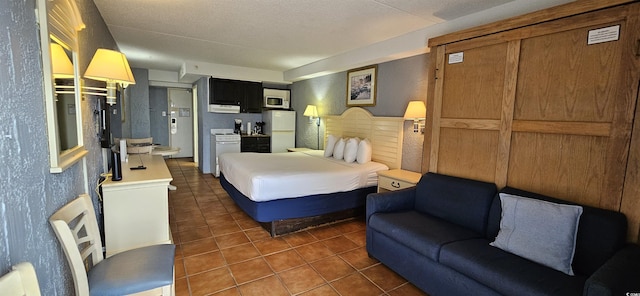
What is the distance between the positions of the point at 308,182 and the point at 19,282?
100.0 inches

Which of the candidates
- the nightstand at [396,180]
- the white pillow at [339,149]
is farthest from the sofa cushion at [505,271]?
the white pillow at [339,149]

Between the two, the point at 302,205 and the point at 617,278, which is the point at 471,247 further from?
the point at 302,205

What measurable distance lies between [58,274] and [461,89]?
323 cm

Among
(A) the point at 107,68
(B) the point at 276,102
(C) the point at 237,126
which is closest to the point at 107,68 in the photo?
(A) the point at 107,68

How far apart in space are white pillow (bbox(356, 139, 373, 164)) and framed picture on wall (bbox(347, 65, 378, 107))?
66 cm

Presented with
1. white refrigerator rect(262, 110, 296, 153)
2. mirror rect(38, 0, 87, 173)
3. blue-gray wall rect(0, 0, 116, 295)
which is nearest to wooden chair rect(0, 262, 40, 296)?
blue-gray wall rect(0, 0, 116, 295)

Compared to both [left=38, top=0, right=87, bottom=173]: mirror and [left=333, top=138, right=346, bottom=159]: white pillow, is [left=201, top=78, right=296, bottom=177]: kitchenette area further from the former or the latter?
[left=38, top=0, right=87, bottom=173]: mirror

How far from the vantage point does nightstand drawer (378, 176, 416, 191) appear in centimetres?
320

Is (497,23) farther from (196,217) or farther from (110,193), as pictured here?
Answer: (196,217)

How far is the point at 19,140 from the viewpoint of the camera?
0.99m

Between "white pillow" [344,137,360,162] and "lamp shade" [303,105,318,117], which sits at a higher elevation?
"lamp shade" [303,105,318,117]

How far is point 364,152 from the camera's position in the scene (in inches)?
161

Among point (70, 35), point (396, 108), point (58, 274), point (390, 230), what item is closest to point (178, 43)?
point (70, 35)

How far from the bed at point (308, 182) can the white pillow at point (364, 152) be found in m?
0.09
